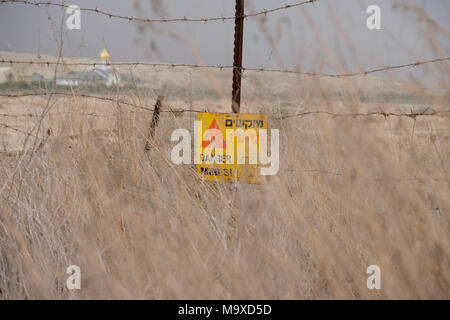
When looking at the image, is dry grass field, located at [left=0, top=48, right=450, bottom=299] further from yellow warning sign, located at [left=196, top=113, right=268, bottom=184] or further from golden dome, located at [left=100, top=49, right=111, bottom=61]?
golden dome, located at [left=100, top=49, right=111, bottom=61]

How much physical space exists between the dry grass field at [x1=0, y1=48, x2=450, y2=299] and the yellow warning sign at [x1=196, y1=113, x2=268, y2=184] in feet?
0.26

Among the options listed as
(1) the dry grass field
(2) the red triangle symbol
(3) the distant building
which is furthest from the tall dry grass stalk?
(3) the distant building

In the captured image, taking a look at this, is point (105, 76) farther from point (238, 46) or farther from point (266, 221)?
point (266, 221)

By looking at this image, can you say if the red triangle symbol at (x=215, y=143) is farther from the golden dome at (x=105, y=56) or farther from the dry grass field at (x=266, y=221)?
the golden dome at (x=105, y=56)

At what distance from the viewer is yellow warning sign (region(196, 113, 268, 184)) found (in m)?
2.57

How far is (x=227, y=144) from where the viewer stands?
2.67 meters

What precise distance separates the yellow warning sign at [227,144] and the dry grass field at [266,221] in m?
0.08

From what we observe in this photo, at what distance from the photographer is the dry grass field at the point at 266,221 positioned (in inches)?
63.9

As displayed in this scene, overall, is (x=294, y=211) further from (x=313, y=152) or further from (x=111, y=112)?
(x=111, y=112)

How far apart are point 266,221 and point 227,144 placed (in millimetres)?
907

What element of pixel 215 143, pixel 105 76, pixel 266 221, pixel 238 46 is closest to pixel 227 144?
pixel 215 143

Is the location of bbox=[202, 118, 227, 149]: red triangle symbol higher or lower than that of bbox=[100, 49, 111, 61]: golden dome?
lower
